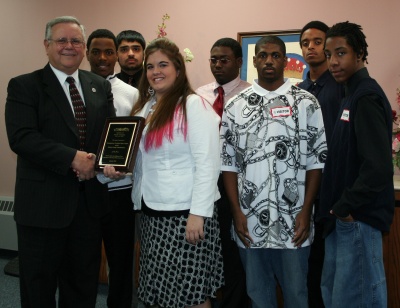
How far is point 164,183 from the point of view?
1895mm

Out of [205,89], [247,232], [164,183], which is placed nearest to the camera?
[164,183]

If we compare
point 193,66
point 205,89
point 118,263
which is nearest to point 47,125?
point 118,263

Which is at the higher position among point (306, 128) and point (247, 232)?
point (306, 128)

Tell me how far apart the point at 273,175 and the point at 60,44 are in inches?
51.4

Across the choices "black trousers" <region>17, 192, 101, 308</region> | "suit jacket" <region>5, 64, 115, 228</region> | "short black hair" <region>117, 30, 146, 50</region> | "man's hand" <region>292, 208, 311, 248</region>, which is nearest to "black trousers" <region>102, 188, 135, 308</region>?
"black trousers" <region>17, 192, 101, 308</region>

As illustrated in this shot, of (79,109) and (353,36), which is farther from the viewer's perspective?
(79,109)

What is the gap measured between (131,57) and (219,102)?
78 cm

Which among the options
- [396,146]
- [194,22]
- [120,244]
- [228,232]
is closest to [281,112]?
[228,232]

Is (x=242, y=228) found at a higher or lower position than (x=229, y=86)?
lower

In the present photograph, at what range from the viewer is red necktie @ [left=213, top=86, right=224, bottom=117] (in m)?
2.65

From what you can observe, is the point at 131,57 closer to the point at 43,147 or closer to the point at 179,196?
the point at 43,147

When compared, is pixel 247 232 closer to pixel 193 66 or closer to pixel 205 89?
pixel 205 89

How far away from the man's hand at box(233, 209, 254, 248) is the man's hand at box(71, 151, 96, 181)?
78cm

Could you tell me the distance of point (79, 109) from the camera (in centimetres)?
208
